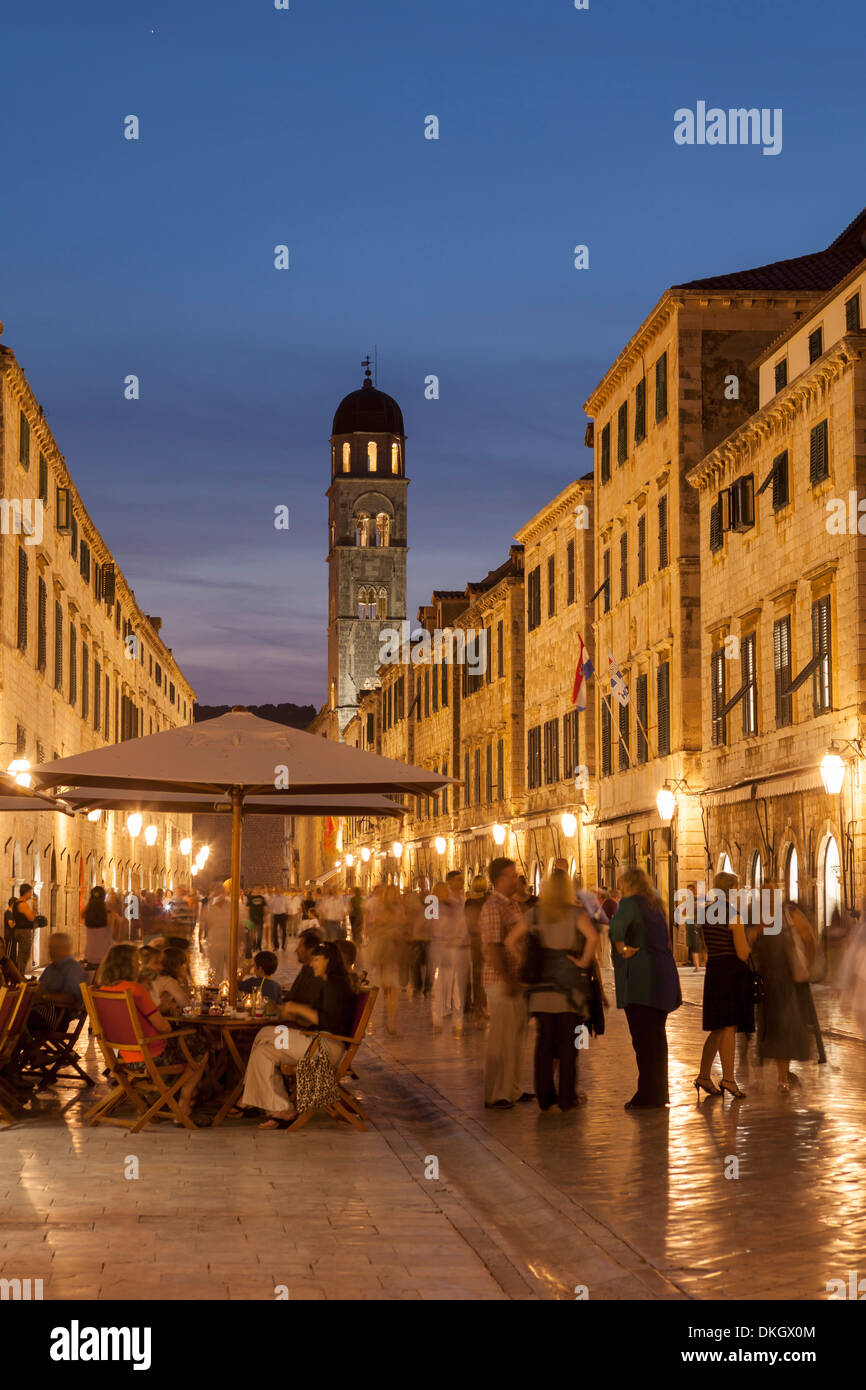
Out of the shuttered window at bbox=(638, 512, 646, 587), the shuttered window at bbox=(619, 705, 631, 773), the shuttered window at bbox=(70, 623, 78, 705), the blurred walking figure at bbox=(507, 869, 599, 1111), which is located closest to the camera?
the blurred walking figure at bbox=(507, 869, 599, 1111)

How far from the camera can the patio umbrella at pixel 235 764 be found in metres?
13.2

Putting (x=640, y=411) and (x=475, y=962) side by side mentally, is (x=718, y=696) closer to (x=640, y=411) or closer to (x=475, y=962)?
(x=640, y=411)

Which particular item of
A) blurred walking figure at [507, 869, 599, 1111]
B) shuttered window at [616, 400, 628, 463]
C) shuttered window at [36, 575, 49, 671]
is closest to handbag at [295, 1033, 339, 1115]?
blurred walking figure at [507, 869, 599, 1111]

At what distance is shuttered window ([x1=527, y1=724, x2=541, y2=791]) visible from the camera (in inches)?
1934

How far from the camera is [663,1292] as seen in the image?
22.2 ft

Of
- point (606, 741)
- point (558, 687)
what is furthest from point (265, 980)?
point (558, 687)

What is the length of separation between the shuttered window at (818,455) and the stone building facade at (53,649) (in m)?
14.6

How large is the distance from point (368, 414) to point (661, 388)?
7705 cm

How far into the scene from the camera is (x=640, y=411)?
3938cm

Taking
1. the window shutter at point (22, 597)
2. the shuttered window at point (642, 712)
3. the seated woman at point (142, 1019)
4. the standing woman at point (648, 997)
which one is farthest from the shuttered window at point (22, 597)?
the standing woman at point (648, 997)

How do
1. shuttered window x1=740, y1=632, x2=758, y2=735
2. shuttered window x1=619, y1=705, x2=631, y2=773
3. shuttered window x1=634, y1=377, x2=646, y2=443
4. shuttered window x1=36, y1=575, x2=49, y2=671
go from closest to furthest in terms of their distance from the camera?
shuttered window x1=740, y1=632, x2=758, y2=735 < shuttered window x1=36, y1=575, x2=49, y2=671 < shuttered window x1=634, y1=377, x2=646, y2=443 < shuttered window x1=619, y1=705, x2=631, y2=773

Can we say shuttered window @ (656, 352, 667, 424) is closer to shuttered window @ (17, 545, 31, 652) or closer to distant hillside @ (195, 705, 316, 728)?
shuttered window @ (17, 545, 31, 652)

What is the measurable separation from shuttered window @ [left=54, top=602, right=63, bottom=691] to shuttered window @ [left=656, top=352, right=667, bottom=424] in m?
15.1

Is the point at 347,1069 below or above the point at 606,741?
below
